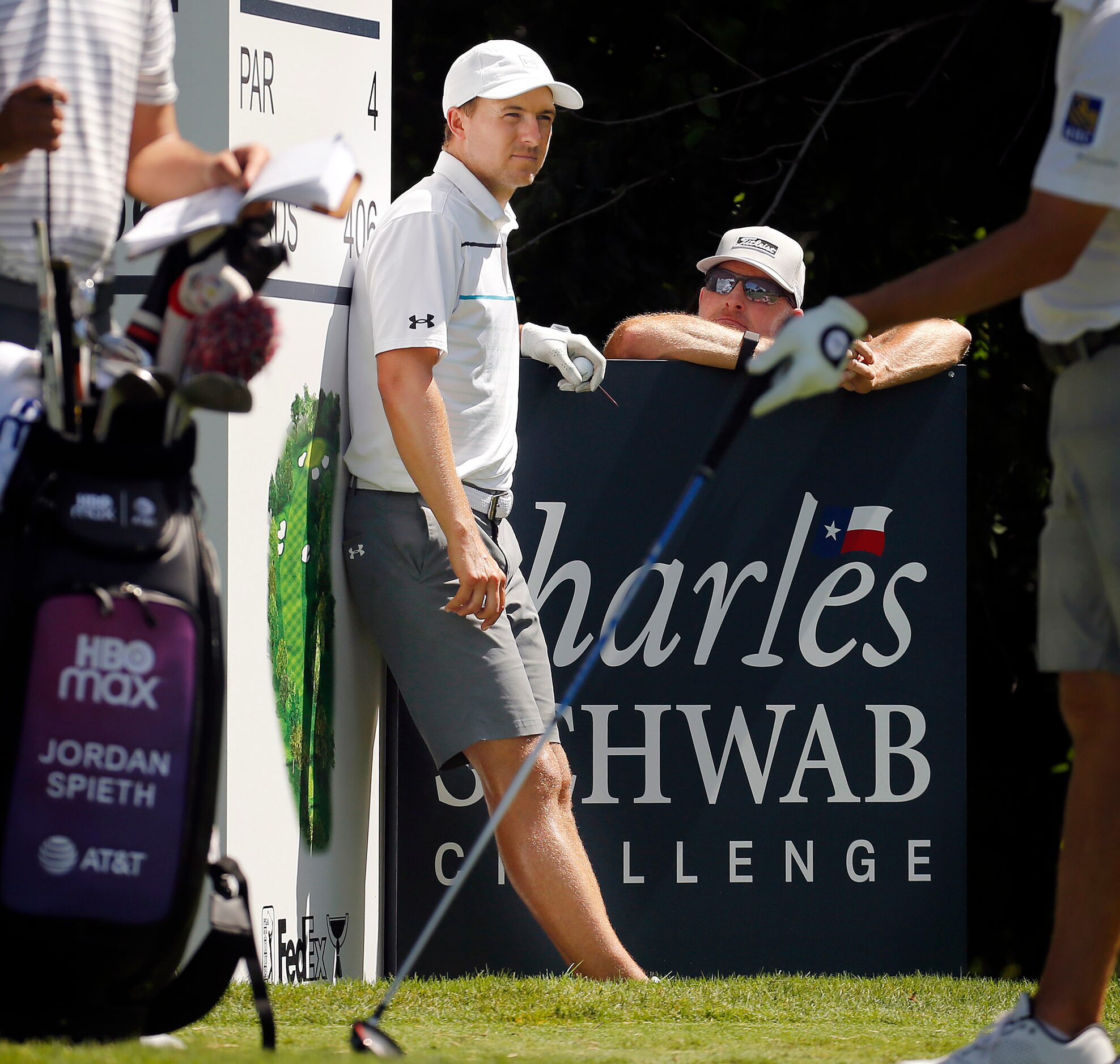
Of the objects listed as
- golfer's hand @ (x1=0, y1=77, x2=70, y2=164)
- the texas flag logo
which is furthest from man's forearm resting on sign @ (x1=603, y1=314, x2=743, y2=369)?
golfer's hand @ (x1=0, y1=77, x2=70, y2=164)

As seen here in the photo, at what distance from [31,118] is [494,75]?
207 cm

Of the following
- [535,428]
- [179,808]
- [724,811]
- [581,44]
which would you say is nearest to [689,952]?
[724,811]

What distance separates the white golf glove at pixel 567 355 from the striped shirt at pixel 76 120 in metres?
1.82

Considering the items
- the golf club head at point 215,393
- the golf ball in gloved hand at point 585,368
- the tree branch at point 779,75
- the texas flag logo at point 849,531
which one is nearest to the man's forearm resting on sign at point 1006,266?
the golf club head at point 215,393

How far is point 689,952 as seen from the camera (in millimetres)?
4754

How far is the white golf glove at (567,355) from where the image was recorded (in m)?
4.66

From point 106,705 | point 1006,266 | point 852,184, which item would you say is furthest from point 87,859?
point 852,184

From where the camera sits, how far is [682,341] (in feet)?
15.9

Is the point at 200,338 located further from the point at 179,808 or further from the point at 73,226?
the point at 179,808

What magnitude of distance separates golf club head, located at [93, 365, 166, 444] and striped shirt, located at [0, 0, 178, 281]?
29 cm

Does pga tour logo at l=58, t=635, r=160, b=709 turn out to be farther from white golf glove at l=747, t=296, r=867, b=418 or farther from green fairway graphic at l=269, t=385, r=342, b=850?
green fairway graphic at l=269, t=385, r=342, b=850

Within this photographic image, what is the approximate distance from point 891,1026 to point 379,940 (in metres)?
1.43

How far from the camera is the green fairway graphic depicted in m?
4.23

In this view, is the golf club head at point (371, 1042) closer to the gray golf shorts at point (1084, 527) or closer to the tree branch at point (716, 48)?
the gray golf shorts at point (1084, 527)
